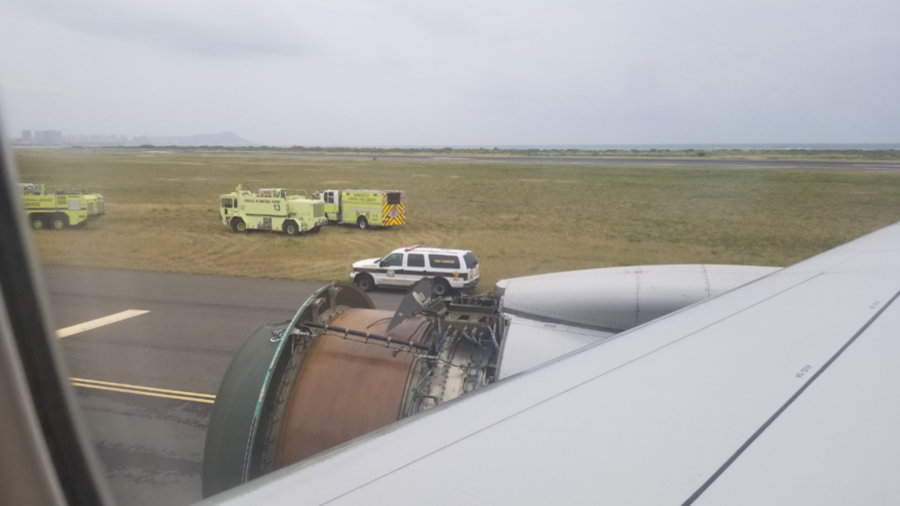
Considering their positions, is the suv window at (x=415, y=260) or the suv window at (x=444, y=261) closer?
the suv window at (x=444, y=261)

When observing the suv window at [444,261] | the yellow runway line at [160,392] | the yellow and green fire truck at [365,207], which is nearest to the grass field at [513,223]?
the yellow and green fire truck at [365,207]

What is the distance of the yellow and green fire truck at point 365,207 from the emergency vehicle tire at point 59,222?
1815 centimetres

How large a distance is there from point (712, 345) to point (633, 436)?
3.82 feet

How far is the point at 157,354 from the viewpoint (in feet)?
31.0

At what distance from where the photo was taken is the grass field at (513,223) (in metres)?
11.0

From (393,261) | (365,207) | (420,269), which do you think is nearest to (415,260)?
(420,269)

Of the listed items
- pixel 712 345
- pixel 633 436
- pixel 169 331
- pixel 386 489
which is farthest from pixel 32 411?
pixel 169 331

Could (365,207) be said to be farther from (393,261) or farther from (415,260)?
(415,260)

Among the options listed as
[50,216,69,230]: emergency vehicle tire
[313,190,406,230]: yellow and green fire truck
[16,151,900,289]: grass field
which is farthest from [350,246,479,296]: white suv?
[50,216,69,230]: emergency vehicle tire

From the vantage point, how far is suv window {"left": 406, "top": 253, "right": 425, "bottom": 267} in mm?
14250

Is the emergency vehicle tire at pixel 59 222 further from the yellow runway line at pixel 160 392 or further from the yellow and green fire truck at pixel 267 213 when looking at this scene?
the yellow and green fire truck at pixel 267 213

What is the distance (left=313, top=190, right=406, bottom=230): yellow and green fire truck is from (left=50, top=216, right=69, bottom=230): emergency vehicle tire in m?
18.1

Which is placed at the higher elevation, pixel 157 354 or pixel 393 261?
pixel 393 261

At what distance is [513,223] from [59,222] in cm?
2010
